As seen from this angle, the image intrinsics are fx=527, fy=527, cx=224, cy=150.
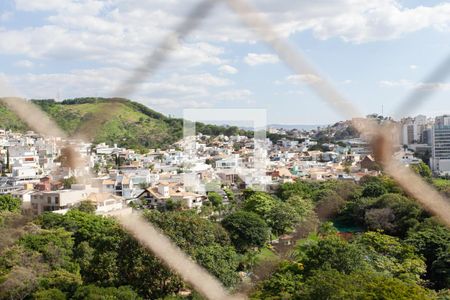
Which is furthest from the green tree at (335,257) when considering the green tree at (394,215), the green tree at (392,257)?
the green tree at (394,215)

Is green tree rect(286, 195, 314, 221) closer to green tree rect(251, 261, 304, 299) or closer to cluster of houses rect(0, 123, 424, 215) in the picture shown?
cluster of houses rect(0, 123, 424, 215)

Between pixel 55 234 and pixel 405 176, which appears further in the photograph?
pixel 55 234

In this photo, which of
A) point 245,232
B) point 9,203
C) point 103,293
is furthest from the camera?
point 9,203

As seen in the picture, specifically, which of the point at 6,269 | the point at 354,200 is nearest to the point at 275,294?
the point at 6,269

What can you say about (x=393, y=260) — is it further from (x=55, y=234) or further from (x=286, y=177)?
(x=286, y=177)

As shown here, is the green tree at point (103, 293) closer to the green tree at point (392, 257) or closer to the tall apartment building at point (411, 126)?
the green tree at point (392, 257)

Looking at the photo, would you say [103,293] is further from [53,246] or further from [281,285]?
[53,246]

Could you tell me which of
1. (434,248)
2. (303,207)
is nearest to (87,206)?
(303,207)

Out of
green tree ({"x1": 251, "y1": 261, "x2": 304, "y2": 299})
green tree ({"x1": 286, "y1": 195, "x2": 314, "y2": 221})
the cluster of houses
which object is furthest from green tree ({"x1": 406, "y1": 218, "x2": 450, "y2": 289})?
green tree ({"x1": 286, "y1": 195, "x2": 314, "y2": 221})
